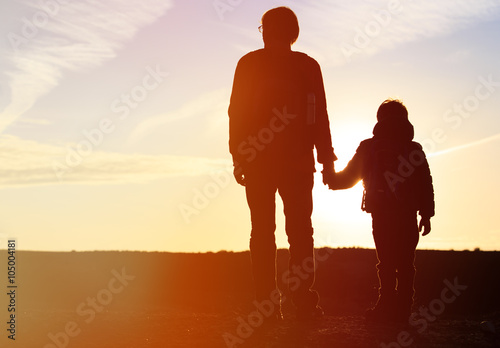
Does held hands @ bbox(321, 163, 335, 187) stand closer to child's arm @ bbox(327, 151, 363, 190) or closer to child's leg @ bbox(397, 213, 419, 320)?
child's arm @ bbox(327, 151, 363, 190)

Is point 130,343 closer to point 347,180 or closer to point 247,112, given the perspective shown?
point 247,112

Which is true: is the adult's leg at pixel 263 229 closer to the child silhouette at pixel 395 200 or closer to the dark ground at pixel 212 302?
the dark ground at pixel 212 302

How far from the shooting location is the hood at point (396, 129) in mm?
7203

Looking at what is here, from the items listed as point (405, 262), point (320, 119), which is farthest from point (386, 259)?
point (320, 119)

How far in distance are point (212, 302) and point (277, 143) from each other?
15.3 ft

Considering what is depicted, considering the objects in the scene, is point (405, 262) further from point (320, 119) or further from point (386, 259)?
point (320, 119)

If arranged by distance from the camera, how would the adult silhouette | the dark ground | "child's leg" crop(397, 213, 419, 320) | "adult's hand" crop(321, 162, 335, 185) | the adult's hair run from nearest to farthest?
the dark ground, the adult silhouette, the adult's hair, "adult's hand" crop(321, 162, 335, 185), "child's leg" crop(397, 213, 419, 320)

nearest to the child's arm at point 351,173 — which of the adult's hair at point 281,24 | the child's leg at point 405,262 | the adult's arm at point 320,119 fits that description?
the child's leg at point 405,262

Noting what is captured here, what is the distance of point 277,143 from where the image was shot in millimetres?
6176

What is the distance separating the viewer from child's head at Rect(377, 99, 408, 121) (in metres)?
7.19

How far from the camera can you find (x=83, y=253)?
16.0 m

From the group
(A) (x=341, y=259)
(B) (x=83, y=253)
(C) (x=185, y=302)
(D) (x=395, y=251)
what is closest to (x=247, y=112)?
(D) (x=395, y=251)

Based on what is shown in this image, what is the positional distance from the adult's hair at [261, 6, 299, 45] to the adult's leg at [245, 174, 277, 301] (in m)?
1.38

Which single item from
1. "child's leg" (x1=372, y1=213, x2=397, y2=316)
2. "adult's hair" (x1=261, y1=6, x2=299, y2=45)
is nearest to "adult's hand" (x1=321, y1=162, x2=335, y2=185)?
"child's leg" (x1=372, y1=213, x2=397, y2=316)
